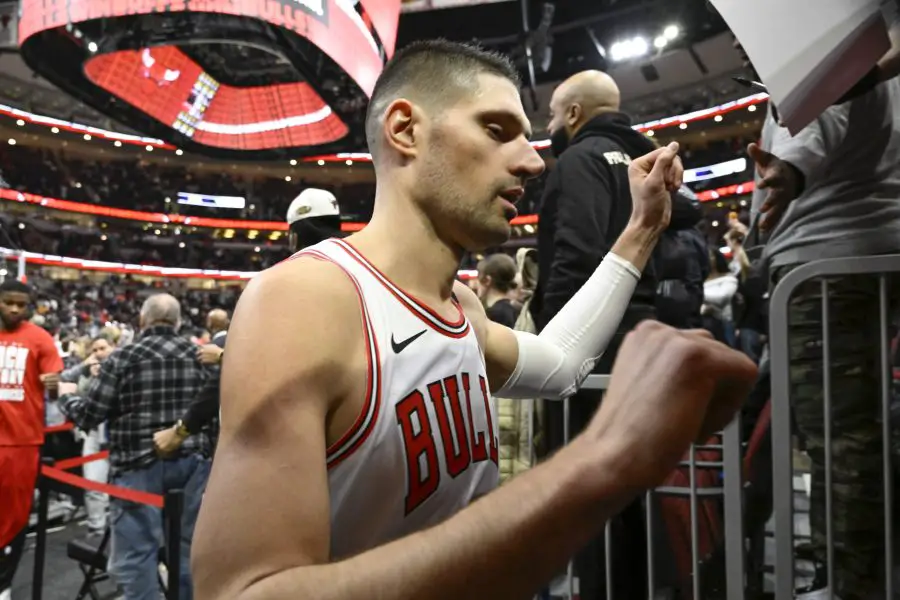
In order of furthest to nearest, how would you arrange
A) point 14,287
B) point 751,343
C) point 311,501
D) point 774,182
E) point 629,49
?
point 629,49 < point 751,343 < point 14,287 < point 774,182 < point 311,501

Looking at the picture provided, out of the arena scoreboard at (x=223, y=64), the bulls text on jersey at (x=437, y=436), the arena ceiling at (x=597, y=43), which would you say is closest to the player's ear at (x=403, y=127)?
the bulls text on jersey at (x=437, y=436)

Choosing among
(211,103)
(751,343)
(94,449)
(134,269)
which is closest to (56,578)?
(94,449)

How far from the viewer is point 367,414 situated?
103cm

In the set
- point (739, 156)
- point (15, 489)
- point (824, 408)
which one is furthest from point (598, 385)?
point (739, 156)

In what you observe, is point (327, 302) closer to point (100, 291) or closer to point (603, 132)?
point (603, 132)

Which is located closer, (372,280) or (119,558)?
(372,280)

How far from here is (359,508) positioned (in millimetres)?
1071

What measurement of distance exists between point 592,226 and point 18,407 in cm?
412

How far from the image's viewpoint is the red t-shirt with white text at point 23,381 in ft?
14.9

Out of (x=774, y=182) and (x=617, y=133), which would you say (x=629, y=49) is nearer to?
(x=617, y=133)

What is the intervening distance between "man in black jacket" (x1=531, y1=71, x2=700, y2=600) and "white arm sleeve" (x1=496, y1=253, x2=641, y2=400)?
75cm

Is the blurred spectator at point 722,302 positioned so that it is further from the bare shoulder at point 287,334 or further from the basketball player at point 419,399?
the bare shoulder at point 287,334

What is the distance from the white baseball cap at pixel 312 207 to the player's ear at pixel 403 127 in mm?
2550

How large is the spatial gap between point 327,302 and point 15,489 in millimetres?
4480
